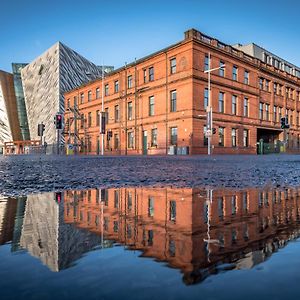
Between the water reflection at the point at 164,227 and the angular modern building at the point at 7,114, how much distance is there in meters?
76.6

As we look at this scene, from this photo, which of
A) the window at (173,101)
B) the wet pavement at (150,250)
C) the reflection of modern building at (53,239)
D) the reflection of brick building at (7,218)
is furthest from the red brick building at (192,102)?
the reflection of modern building at (53,239)

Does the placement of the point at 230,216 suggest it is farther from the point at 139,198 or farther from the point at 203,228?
the point at 139,198

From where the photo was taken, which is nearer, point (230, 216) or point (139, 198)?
point (230, 216)

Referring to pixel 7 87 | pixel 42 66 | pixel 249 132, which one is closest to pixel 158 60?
pixel 249 132

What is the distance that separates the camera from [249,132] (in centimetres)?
3434

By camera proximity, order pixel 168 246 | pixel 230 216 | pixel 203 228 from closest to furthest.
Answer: pixel 168 246 < pixel 203 228 < pixel 230 216

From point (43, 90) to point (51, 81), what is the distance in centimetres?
551

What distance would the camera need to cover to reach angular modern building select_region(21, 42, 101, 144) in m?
56.0

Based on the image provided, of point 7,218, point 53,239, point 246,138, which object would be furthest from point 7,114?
point 53,239

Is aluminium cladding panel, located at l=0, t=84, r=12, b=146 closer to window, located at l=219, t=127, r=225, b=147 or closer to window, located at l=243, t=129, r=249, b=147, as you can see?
window, located at l=219, t=127, r=225, b=147

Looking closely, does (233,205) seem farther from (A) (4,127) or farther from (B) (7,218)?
(A) (4,127)

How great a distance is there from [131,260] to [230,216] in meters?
1.04

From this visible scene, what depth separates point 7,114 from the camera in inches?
2844

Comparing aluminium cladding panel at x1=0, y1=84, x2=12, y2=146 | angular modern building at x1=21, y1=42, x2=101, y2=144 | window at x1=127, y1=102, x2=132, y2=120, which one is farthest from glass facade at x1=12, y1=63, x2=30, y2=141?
window at x1=127, y1=102, x2=132, y2=120
